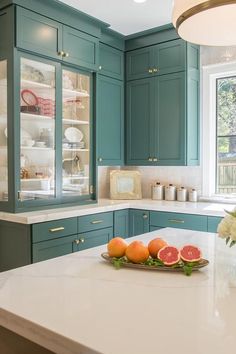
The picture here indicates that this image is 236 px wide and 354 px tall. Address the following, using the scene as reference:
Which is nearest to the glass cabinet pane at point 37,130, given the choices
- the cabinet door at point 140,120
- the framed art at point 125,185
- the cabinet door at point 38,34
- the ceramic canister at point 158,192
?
the cabinet door at point 38,34

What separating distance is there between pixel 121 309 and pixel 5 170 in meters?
2.21

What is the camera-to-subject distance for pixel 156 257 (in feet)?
5.10

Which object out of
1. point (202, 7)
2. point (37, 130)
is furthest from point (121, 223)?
point (202, 7)

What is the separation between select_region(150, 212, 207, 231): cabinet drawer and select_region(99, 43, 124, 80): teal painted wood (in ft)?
5.49

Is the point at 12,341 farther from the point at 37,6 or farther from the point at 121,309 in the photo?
the point at 37,6

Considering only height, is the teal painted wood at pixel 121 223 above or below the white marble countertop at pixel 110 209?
below

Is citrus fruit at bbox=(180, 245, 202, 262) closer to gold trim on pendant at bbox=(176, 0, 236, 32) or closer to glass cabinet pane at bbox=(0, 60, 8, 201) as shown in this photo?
gold trim on pendant at bbox=(176, 0, 236, 32)

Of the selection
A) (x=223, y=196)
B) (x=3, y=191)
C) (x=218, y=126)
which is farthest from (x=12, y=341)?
(x=218, y=126)

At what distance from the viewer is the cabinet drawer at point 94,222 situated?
326 centimetres

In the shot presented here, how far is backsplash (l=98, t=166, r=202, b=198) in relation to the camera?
410 cm

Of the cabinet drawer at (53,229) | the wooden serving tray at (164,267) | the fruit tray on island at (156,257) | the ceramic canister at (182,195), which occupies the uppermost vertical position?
the ceramic canister at (182,195)

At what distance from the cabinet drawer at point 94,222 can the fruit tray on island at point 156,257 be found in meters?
1.69

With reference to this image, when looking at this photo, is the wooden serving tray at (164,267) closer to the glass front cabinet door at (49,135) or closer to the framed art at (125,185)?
the glass front cabinet door at (49,135)

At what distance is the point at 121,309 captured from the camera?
1.12 m
